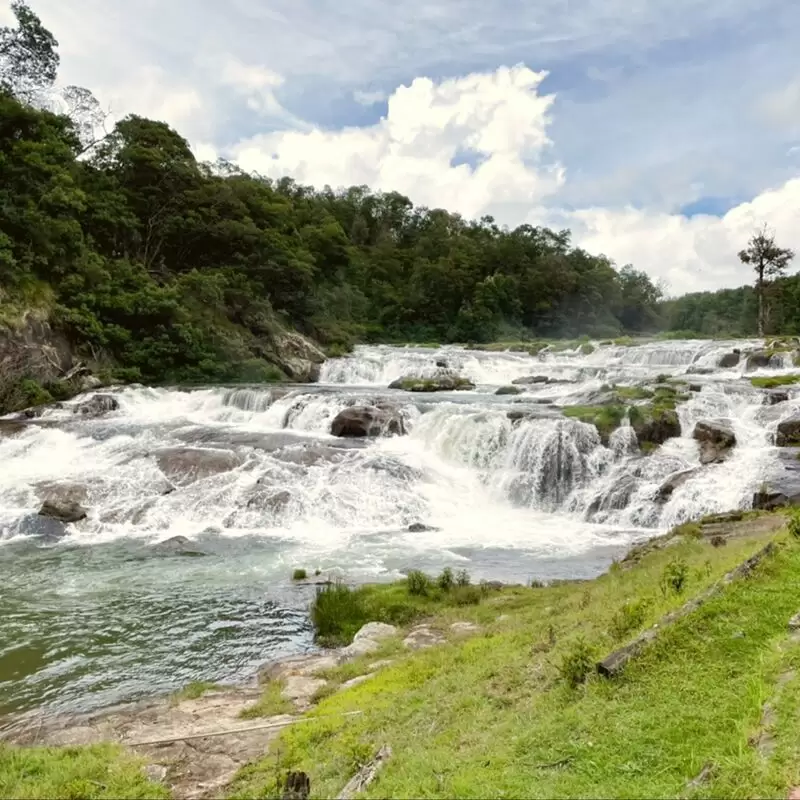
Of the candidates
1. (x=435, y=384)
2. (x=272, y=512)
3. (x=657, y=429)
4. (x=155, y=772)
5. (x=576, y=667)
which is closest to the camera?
(x=576, y=667)

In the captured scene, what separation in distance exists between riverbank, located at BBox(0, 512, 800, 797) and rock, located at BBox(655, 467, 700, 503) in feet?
23.4

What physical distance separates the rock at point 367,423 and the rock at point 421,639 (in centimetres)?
1120

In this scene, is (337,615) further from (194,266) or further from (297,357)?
(194,266)

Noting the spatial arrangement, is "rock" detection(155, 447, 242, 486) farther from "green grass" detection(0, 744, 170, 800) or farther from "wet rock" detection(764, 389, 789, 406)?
"wet rock" detection(764, 389, 789, 406)

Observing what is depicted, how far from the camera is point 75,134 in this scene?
33.3m

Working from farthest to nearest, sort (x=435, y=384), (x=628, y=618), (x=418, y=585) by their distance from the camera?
(x=435, y=384) → (x=418, y=585) → (x=628, y=618)

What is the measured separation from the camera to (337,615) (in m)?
8.98

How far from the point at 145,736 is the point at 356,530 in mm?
8780

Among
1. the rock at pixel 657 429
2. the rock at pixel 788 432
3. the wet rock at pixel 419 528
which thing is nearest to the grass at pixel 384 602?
the wet rock at pixel 419 528

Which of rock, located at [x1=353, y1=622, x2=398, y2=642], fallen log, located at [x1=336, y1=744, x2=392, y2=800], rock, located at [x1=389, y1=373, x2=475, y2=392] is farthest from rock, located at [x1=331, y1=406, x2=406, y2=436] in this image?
fallen log, located at [x1=336, y1=744, x2=392, y2=800]

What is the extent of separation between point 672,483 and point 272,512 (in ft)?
29.4

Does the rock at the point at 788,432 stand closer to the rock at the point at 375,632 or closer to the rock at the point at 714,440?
the rock at the point at 714,440

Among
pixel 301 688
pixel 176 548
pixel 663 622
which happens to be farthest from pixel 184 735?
pixel 176 548

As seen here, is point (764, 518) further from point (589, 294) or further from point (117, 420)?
point (589, 294)
